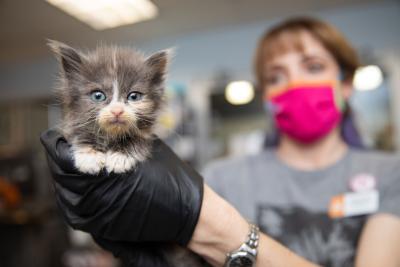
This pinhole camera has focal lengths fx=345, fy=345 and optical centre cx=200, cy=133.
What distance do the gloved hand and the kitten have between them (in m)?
0.03

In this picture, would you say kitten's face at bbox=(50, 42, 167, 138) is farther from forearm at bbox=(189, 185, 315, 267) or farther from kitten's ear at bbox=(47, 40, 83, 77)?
forearm at bbox=(189, 185, 315, 267)

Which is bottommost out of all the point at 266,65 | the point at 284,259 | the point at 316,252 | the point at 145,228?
the point at 316,252

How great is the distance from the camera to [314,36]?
4.85ft

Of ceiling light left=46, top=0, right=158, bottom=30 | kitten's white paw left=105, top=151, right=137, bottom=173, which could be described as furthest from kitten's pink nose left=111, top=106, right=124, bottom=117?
ceiling light left=46, top=0, right=158, bottom=30

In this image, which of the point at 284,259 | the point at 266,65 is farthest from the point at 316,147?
the point at 284,259

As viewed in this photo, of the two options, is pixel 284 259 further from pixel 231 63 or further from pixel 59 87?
pixel 231 63

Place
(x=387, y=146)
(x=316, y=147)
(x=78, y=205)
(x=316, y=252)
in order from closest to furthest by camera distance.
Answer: (x=78, y=205) → (x=316, y=252) → (x=316, y=147) → (x=387, y=146)

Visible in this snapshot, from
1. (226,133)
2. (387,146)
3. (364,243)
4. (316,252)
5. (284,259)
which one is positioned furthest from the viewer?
(226,133)

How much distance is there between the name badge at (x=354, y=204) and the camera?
131cm

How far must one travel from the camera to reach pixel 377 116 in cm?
362

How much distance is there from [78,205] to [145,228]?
183mm

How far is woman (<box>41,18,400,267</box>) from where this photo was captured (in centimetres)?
90

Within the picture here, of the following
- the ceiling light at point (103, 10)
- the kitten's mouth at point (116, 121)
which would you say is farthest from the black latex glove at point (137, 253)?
the ceiling light at point (103, 10)

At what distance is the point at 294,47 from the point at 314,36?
11cm
